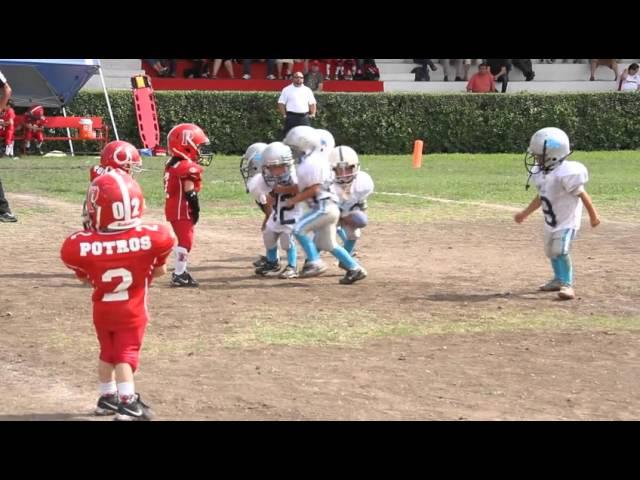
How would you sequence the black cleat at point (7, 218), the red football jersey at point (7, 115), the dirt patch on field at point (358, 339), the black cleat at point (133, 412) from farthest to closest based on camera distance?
the red football jersey at point (7, 115) → the black cleat at point (7, 218) → the dirt patch on field at point (358, 339) → the black cleat at point (133, 412)

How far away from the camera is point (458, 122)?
30203mm

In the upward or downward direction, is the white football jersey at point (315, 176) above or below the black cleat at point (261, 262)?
above

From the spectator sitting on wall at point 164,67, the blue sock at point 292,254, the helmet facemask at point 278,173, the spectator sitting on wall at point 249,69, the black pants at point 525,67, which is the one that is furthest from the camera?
the black pants at point 525,67

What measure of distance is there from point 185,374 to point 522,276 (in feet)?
17.1

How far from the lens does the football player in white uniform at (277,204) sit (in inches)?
447

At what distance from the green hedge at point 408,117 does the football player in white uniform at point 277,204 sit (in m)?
17.0

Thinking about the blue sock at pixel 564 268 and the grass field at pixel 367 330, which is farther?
the blue sock at pixel 564 268

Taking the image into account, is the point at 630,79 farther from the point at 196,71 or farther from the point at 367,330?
the point at 367,330

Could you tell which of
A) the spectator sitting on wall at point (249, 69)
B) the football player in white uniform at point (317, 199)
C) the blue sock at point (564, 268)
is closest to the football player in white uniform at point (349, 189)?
the football player in white uniform at point (317, 199)

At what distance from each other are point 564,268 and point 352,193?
2411 mm

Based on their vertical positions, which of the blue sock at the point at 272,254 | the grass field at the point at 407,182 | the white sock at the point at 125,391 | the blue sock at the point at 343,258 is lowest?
the grass field at the point at 407,182

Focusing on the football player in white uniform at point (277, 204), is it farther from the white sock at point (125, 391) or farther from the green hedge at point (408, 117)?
the green hedge at point (408, 117)

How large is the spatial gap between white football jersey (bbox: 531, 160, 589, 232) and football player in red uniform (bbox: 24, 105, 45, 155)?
18277mm

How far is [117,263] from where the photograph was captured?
21.6 ft
